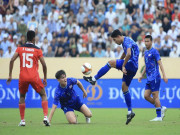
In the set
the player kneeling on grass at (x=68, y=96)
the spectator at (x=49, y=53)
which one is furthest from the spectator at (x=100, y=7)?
the player kneeling on grass at (x=68, y=96)

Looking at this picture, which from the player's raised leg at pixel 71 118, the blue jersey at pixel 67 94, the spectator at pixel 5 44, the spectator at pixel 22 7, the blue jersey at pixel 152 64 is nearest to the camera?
the blue jersey at pixel 67 94

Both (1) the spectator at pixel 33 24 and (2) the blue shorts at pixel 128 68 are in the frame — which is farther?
(1) the spectator at pixel 33 24

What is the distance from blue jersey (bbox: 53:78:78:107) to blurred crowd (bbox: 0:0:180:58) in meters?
8.89

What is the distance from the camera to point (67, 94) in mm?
12383

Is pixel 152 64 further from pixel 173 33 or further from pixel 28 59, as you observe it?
pixel 173 33

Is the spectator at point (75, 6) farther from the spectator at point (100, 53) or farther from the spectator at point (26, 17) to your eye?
the spectator at point (100, 53)

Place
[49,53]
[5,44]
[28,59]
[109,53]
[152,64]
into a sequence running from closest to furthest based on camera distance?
[28,59]
[152,64]
[109,53]
[49,53]
[5,44]

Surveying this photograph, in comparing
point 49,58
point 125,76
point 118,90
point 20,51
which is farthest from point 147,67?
point 49,58

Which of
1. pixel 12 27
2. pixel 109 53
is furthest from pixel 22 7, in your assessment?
pixel 109 53

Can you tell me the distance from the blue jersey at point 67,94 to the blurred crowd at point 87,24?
8885 millimetres

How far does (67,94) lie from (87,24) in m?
11.7

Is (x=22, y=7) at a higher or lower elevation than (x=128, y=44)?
higher

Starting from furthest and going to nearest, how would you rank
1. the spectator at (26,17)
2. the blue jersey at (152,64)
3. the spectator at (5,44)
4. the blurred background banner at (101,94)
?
the spectator at (26,17) < the spectator at (5,44) < the blurred background banner at (101,94) < the blue jersey at (152,64)

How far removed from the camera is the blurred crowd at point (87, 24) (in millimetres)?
21969
